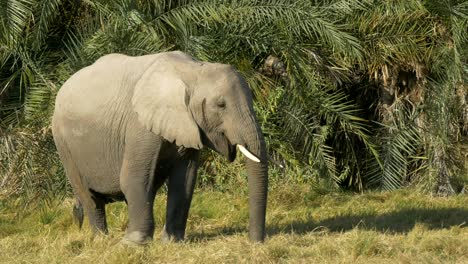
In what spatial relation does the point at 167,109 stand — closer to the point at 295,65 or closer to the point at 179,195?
the point at 179,195

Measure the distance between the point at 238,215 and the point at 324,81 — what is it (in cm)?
270

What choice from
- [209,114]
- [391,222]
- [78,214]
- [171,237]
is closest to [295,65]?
[391,222]

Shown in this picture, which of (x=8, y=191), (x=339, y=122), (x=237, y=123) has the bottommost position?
(x=8, y=191)

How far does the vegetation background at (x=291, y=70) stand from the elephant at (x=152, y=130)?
2380mm

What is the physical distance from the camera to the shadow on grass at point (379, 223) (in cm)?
975

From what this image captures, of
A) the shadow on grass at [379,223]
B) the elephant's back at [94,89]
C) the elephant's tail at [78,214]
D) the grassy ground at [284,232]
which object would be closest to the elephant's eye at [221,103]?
the elephant's back at [94,89]

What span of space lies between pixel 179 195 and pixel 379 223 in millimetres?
2428

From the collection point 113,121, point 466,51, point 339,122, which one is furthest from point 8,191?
point 466,51

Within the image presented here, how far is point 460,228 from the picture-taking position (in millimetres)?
9875

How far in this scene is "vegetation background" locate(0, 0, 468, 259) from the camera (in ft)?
38.7

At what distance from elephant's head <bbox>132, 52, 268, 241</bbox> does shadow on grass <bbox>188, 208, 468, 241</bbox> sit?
113 centimetres

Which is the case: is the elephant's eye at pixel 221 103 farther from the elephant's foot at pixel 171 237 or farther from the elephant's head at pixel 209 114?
the elephant's foot at pixel 171 237

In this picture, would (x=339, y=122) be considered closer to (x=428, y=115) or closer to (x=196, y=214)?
(x=428, y=115)

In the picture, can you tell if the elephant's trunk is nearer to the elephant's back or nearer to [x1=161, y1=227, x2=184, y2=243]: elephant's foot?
[x1=161, y1=227, x2=184, y2=243]: elephant's foot
